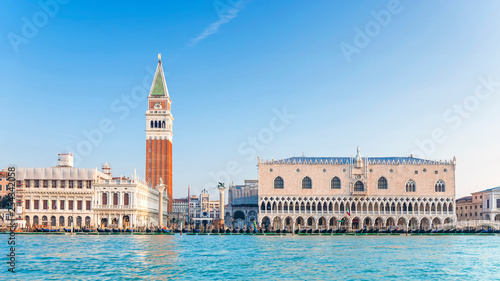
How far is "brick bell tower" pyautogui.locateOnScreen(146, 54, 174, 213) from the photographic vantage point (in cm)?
10112

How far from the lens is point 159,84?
345 feet

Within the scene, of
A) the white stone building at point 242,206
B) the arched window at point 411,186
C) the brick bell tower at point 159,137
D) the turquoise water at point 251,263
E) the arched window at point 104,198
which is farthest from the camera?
the white stone building at point 242,206

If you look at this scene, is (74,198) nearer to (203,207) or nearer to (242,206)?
(242,206)

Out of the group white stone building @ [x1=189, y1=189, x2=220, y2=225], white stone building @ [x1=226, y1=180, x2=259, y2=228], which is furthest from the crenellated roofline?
white stone building @ [x1=189, y1=189, x2=220, y2=225]

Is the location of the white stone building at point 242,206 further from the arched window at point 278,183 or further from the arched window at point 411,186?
the arched window at point 411,186

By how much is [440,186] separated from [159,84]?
5176cm

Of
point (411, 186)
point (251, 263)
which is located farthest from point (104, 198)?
point (251, 263)

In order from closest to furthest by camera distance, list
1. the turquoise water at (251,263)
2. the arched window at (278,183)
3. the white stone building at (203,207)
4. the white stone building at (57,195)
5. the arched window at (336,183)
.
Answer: the turquoise water at (251,263) < the white stone building at (57,195) < the arched window at (278,183) < the arched window at (336,183) < the white stone building at (203,207)

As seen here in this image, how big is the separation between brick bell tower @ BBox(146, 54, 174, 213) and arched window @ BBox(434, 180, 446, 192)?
45.1 meters

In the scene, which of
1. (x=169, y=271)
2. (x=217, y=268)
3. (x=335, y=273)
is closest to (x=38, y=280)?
(x=169, y=271)

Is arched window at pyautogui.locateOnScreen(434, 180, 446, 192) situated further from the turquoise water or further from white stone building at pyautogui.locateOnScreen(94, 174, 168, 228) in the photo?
white stone building at pyautogui.locateOnScreen(94, 174, 168, 228)

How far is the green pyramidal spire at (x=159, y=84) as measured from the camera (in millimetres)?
104500

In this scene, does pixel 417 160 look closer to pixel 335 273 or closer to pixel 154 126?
pixel 154 126

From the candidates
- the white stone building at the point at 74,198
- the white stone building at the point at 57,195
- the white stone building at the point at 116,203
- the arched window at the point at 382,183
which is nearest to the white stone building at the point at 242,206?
the arched window at the point at 382,183
